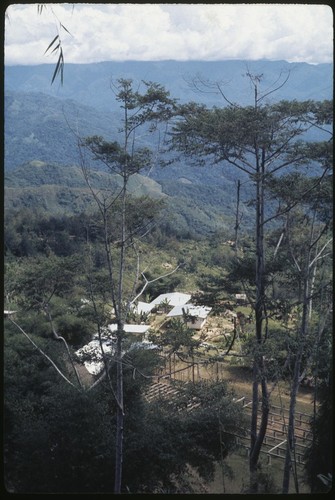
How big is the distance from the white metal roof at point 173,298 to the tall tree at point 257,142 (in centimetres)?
735

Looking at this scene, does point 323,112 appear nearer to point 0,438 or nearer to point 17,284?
point 17,284

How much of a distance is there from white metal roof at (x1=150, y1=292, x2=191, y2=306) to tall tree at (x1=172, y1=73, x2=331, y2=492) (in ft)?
24.1

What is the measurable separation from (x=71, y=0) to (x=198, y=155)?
5.16 m

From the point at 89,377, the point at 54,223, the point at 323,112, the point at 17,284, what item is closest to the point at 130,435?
the point at 89,377

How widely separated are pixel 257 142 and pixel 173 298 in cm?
823

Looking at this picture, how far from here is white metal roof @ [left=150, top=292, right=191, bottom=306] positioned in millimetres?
13407

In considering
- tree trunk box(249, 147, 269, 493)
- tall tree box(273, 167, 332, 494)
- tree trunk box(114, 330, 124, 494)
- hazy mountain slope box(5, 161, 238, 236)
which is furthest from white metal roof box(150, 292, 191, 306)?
hazy mountain slope box(5, 161, 238, 236)

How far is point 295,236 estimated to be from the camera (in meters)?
6.77

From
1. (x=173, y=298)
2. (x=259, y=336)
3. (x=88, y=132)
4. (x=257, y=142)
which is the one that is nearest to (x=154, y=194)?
(x=88, y=132)

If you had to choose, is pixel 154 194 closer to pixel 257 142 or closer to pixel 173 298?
pixel 173 298

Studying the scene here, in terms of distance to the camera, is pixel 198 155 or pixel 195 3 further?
pixel 198 155

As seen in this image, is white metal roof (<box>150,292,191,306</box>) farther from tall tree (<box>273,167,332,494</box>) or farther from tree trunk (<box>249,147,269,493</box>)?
tree trunk (<box>249,147,269,493</box>)

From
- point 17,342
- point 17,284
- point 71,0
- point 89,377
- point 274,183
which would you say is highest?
point 71,0

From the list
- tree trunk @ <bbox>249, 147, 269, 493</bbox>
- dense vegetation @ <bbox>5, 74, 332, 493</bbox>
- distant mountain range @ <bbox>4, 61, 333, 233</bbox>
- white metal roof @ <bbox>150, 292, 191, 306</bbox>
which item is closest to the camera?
dense vegetation @ <bbox>5, 74, 332, 493</bbox>
